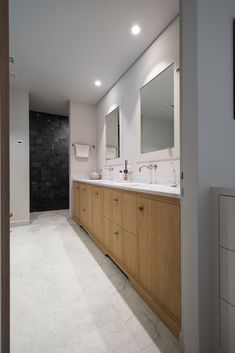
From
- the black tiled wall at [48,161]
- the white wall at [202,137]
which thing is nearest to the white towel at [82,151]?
the black tiled wall at [48,161]

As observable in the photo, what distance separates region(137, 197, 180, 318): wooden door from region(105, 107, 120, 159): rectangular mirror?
1.93m

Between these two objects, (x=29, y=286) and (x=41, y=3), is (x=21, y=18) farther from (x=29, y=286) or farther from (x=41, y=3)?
(x=29, y=286)

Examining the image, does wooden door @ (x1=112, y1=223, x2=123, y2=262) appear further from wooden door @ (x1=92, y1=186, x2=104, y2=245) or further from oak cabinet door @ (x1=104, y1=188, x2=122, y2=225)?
wooden door @ (x1=92, y1=186, x2=104, y2=245)

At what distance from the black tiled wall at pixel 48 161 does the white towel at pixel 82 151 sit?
4.37ft

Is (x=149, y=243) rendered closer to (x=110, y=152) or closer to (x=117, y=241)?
(x=117, y=241)

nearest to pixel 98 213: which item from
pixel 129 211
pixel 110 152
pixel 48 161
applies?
pixel 129 211

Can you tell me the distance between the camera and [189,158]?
2.95 ft

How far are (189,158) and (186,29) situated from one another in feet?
2.10

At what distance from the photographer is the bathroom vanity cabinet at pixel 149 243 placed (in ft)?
3.47

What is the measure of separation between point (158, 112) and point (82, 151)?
2.31 metres

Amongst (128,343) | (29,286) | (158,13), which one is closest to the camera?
(128,343)

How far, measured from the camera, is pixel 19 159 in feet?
12.0

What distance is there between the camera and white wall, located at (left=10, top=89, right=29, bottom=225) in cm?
358

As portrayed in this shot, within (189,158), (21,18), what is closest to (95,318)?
(189,158)
